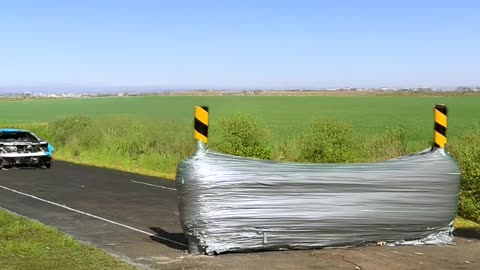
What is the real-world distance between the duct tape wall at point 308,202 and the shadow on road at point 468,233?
4.16 feet

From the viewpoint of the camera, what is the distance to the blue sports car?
2167cm

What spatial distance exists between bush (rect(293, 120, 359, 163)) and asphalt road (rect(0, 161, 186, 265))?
4.06 meters

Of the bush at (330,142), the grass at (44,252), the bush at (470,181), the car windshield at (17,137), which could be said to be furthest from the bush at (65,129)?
the bush at (470,181)

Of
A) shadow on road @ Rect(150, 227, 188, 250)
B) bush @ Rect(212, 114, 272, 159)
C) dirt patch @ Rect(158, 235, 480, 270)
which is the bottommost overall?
shadow on road @ Rect(150, 227, 188, 250)

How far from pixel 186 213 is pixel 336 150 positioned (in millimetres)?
9818

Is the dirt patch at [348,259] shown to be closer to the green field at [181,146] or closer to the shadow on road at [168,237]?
the shadow on road at [168,237]

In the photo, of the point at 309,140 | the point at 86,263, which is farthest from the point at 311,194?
the point at 309,140

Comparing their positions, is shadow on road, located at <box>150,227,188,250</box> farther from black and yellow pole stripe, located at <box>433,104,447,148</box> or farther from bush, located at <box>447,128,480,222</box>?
bush, located at <box>447,128,480,222</box>

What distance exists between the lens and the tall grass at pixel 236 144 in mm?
12387

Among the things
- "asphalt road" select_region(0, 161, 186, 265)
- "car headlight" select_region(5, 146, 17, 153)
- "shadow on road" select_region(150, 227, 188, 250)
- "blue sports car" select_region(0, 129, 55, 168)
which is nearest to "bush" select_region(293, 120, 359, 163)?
"asphalt road" select_region(0, 161, 186, 265)

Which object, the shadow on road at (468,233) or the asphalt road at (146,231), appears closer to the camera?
the asphalt road at (146,231)

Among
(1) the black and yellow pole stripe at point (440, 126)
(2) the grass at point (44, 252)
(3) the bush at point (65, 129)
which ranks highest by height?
(1) the black and yellow pole stripe at point (440, 126)

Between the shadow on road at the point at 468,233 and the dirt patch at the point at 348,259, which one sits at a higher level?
the dirt patch at the point at 348,259

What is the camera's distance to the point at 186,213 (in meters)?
7.76
